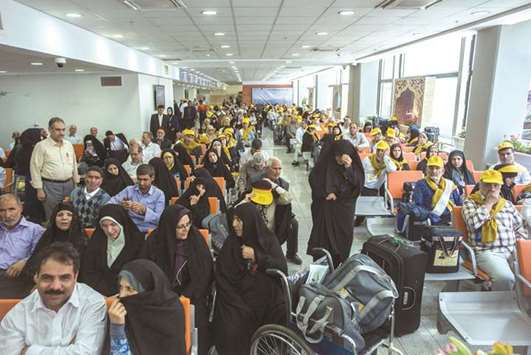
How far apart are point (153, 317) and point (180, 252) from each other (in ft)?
2.85

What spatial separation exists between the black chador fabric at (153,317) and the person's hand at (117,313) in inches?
1.6

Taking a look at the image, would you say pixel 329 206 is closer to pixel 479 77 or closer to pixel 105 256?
pixel 105 256

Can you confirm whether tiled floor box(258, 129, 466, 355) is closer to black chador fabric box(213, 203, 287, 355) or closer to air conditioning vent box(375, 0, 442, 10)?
black chador fabric box(213, 203, 287, 355)

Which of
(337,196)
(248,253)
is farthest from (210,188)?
(248,253)

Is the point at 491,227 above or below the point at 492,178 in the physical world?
below

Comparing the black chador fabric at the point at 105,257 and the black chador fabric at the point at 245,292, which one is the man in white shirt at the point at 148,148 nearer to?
the black chador fabric at the point at 105,257

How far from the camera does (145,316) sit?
1983 mm

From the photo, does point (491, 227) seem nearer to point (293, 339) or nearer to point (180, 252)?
point (293, 339)

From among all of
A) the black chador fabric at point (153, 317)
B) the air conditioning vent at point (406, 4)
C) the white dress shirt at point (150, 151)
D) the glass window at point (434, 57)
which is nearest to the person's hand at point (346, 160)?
the black chador fabric at point (153, 317)

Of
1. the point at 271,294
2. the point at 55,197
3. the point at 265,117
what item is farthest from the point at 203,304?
the point at 265,117

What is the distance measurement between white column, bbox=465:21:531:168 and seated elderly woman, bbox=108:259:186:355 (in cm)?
754

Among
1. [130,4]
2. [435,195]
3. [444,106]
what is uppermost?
[130,4]

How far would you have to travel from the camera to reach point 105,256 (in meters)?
2.98

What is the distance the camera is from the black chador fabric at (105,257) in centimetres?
294
